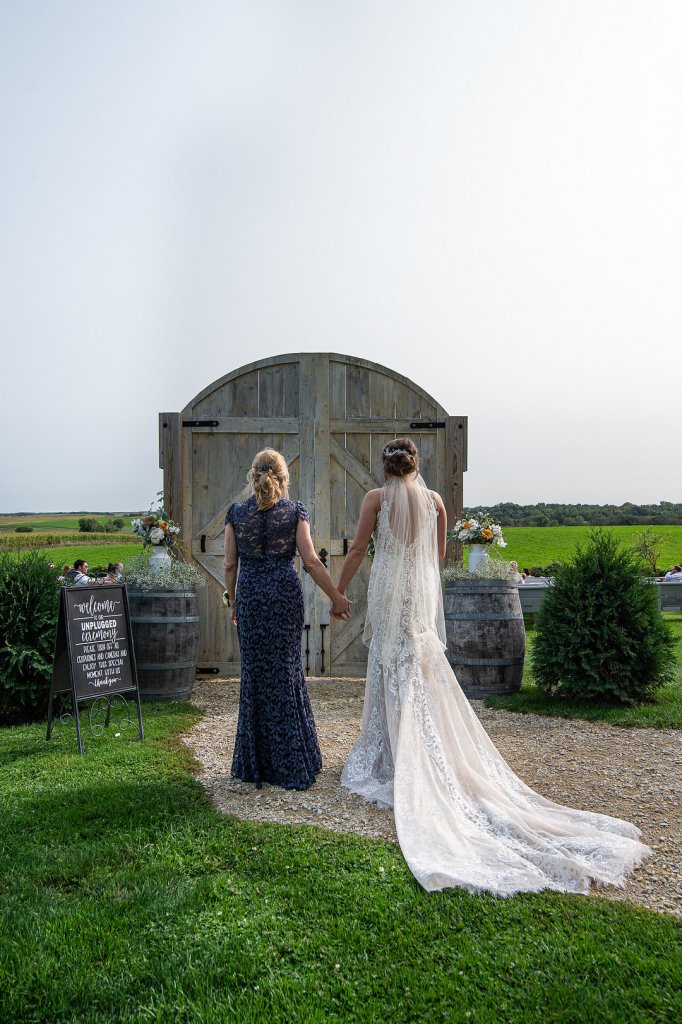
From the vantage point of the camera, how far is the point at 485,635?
7363 mm

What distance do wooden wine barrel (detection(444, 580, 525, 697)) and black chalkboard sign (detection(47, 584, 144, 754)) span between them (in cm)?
307

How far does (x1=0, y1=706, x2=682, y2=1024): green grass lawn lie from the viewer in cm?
241

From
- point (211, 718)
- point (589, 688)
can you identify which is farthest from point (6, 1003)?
point (589, 688)

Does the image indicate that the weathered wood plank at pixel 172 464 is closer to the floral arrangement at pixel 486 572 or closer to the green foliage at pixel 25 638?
the green foliage at pixel 25 638

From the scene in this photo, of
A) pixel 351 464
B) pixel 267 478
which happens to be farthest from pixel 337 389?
pixel 267 478

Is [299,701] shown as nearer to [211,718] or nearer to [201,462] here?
[211,718]

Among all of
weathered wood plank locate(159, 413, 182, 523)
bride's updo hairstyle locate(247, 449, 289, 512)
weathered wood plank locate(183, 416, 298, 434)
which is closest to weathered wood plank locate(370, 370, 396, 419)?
weathered wood plank locate(183, 416, 298, 434)

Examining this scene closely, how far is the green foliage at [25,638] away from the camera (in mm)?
6441

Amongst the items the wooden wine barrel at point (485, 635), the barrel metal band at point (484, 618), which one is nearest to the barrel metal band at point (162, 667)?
the wooden wine barrel at point (485, 635)

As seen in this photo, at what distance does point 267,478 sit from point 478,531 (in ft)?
12.4

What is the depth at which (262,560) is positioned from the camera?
467 centimetres

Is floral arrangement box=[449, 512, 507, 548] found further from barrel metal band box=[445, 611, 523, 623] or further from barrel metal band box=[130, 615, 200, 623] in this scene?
barrel metal band box=[130, 615, 200, 623]

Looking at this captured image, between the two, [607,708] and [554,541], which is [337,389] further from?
[554,541]

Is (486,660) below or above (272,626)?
below
